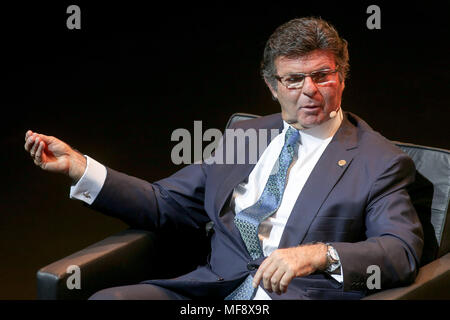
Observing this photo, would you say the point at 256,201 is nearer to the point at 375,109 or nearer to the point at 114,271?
the point at 114,271

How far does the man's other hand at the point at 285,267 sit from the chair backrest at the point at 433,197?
0.46 m

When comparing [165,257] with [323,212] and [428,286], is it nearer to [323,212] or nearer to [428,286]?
[323,212]

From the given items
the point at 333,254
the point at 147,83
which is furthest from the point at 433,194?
the point at 147,83

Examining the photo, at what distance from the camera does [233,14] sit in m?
4.25

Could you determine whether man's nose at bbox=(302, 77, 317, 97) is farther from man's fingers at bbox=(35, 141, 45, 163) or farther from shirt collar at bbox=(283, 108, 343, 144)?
man's fingers at bbox=(35, 141, 45, 163)

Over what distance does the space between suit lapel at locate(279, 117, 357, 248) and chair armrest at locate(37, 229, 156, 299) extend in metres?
0.48

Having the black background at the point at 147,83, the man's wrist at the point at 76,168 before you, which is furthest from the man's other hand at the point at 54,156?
the black background at the point at 147,83

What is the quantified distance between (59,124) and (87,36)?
574 millimetres

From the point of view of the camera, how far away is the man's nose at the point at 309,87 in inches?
97.0

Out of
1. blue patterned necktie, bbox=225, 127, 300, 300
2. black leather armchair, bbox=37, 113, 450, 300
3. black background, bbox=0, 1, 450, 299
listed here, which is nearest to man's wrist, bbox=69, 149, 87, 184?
black leather armchair, bbox=37, 113, 450, 300

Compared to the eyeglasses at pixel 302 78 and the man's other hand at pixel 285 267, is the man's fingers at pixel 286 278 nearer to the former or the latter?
the man's other hand at pixel 285 267

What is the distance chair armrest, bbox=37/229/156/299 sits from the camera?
7.59ft

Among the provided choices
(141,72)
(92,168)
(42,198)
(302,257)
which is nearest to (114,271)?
(92,168)

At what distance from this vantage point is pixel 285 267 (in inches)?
84.0
